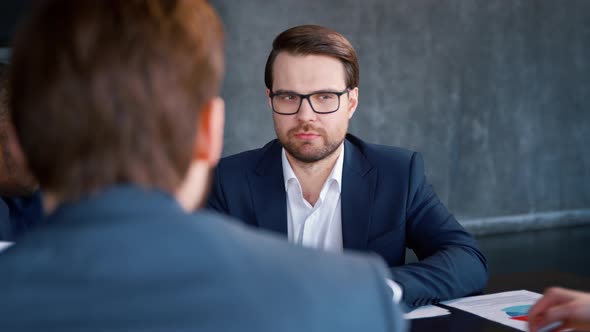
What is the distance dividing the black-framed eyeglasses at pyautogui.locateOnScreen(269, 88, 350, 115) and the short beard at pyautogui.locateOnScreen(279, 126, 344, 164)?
8 cm

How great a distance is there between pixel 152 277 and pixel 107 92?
0.60ft

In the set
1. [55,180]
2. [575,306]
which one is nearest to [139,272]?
[55,180]

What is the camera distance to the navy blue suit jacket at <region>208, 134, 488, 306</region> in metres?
2.38

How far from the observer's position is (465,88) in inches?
305

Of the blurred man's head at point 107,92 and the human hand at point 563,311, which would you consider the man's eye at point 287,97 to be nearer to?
the human hand at point 563,311

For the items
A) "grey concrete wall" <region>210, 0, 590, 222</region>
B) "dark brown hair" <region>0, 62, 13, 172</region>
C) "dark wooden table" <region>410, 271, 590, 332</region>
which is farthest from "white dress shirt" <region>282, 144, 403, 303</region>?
"grey concrete wall" <region>210, 0, 590, 222</region>

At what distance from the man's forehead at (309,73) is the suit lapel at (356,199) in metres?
0.27

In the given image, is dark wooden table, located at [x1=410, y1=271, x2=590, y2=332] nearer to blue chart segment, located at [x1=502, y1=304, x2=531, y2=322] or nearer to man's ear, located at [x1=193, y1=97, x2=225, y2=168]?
blue chart segment, located at [x1=502, y1=304, x2=531, y2=322]

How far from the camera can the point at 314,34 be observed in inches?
99.7

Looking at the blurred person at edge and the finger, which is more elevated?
the blurred person at edge

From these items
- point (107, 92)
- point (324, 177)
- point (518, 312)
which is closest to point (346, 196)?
point (324, 177)

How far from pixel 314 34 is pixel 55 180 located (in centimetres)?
191

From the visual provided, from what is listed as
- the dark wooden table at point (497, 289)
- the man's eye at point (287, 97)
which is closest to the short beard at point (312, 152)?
the man's eye at point (287, 97)

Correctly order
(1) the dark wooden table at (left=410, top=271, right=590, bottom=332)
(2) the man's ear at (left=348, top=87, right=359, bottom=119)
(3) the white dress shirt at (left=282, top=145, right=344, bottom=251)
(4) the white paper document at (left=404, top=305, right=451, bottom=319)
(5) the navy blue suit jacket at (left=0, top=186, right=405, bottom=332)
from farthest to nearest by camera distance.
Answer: (2) the man's ear at (left=348, top=87, right=359, bottom=119) < (3) the white dress shirt at (left=282, top=145, right=344, bottom=251) < (4) the white paper document at (left=404, top=305, right=451, bottom=319) < (1) the dark wooden table at (left=410, top=271, right=590, bottom=332) < (5) the navy blue suit jacket at (left=0, top=186, right=405, bottom=332)
